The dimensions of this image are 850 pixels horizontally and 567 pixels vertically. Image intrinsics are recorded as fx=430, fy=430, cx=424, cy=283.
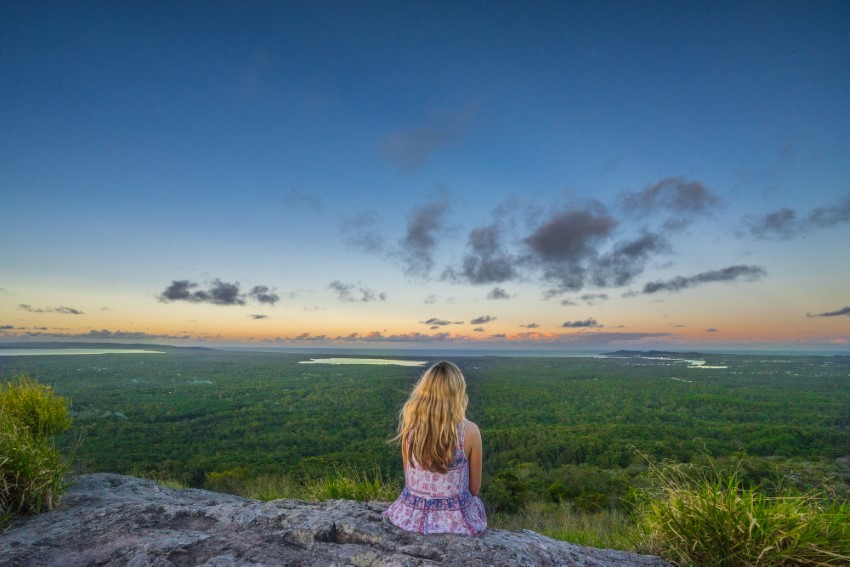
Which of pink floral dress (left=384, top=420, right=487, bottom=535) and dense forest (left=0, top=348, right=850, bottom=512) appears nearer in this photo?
pink floral dress (left=384, top=420, right=487, bottom=535)

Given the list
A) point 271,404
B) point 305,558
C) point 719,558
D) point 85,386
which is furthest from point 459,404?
point 85,386

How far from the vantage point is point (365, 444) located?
1455 inches

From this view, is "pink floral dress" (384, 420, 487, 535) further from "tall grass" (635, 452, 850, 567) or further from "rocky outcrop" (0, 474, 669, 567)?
"tall grass" (635, 452, 850, 567)

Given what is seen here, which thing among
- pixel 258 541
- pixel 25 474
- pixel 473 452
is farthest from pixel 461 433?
pixel 25 474

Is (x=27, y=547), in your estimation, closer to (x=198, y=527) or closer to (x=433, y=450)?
(x=198, y=527)

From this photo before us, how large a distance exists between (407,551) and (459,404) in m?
1.19

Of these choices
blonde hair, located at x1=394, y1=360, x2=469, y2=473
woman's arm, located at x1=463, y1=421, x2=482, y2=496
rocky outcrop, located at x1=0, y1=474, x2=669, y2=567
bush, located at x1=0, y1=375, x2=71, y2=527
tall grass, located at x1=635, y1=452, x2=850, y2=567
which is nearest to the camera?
rocky outcrop, located at x1=0, y1=474, x2=669, y2=567

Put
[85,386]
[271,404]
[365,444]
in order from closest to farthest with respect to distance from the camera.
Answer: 1. [365,444]
2. [271,404]
3. [85,386]

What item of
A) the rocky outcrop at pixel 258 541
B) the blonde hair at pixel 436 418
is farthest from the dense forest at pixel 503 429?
the rocky outcrop at pixel 258 541

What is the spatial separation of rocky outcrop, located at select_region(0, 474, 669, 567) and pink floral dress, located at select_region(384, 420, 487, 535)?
3.5 inches

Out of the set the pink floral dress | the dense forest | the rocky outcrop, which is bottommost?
the dense forest

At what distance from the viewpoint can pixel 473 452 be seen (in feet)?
12.5

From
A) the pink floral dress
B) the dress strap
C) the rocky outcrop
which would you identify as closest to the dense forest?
the dress strap

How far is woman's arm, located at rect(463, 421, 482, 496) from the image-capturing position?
12.3 ft
